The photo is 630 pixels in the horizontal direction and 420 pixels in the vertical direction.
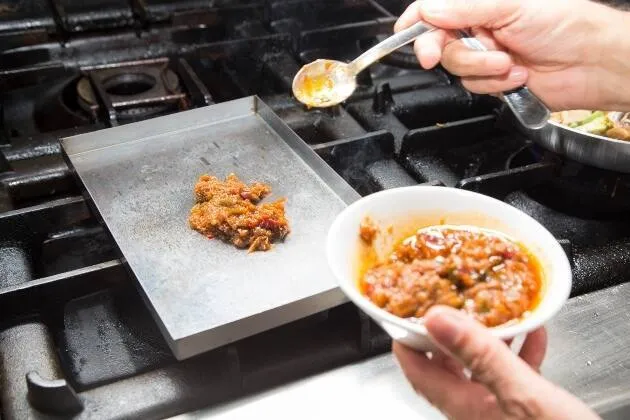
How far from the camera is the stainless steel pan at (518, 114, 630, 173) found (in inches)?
54.4

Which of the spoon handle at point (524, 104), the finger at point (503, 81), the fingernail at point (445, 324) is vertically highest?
the fingernail at point (445, 324)

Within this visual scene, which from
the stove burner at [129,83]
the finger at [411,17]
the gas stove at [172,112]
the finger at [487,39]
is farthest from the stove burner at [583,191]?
the stove burner at [129,83]

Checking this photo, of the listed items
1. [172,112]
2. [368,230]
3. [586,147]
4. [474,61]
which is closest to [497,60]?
[474,61]

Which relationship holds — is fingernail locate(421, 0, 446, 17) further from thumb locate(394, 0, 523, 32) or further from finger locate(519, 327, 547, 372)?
finger locate(519, 327, 547, 372)

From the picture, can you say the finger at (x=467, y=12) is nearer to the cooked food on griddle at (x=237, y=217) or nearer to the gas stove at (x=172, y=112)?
the gas stove at (x=172, y=112)

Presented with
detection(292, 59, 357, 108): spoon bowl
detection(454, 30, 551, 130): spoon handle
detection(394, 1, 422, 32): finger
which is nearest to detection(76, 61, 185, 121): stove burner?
detection(292, 59, 357, 108): spoon bowl

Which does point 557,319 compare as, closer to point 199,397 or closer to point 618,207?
point 618,207

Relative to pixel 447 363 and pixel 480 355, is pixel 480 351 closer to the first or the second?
pixel 480 355

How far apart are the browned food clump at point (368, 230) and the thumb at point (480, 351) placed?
22 cm

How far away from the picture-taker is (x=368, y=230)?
3.14 ft

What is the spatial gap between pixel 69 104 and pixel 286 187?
2.51ft

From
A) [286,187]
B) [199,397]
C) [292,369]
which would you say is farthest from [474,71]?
[199,397]

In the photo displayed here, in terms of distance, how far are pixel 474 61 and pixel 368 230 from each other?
556 mm

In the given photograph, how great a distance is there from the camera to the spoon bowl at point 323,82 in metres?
1.47
